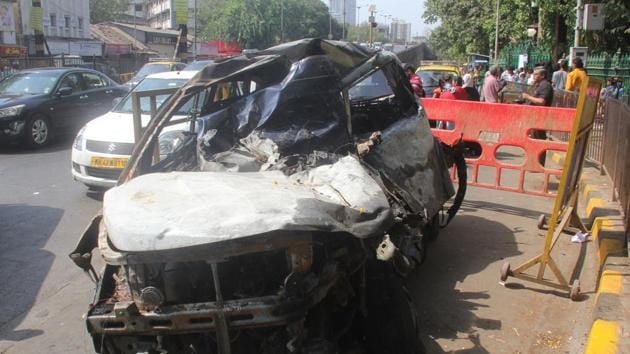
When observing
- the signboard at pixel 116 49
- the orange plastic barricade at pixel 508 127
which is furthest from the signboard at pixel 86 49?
the orange plastic barricade at pixel 508 127

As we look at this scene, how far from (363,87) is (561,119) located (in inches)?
95.2

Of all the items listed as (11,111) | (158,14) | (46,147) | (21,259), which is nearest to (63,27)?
(46,147)

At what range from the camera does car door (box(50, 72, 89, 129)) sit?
12.8m

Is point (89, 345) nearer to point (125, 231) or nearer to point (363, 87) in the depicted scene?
point (125, 231)

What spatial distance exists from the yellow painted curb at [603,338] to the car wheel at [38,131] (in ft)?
37.3

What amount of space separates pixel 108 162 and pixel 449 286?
475cm

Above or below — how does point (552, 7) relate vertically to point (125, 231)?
above

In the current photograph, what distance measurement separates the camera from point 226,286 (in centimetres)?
307

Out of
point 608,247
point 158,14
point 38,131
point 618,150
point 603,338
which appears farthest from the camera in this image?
point 158,14

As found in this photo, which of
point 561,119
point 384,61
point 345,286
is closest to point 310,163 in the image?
point 345,286

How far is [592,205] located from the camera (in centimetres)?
702

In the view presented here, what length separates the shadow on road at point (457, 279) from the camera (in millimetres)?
4266

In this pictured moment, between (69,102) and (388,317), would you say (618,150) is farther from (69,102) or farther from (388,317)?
(69,102)

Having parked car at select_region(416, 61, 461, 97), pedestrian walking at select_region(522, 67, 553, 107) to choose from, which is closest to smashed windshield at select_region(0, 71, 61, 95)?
pedestrian walking at select_region(522, 67, 553, 107)
